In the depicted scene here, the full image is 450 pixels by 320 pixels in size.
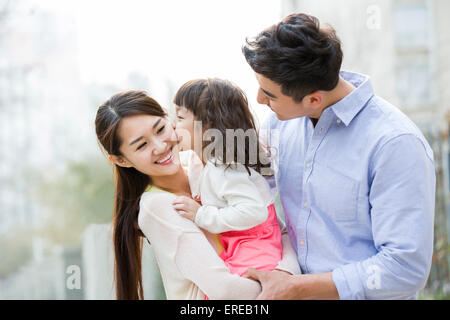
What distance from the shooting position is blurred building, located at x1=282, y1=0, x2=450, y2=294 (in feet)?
12.8

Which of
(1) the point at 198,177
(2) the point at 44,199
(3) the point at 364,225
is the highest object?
(1) the point at 198,177

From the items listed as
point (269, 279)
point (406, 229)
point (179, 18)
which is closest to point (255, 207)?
point (269, 279)

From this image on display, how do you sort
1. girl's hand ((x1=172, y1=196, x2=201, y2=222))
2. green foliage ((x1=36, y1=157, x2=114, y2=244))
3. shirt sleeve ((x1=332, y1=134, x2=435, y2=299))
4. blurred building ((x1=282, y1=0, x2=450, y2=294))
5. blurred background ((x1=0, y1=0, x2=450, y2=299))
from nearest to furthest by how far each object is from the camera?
shirt sleeve ((x1=332, y1=134, x2=435, y2=299)) → girl's hand ((x1=172, y1=196, x2=201, y2=222)) → blurred background ((x1=0, y1=0, x2=450, y2=299)) → green foliage ((x1=36, y1=157, x2=114, y2=244)) → blurred building ((x1=282, y1=0, x2=450, y2=294))

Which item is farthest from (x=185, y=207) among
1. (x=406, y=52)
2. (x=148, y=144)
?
(x=406, y=52)

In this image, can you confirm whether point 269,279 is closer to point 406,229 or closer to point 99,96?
point 406,229

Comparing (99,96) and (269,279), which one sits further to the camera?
(99,96)

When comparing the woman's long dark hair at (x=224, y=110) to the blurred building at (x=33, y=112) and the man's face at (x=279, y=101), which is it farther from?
the blurred building at (x=33, y=112)

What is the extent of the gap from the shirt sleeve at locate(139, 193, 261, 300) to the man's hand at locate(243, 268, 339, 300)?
3 centimetres

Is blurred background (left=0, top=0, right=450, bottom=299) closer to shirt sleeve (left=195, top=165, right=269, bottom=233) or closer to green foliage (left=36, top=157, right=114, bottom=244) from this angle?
green foliage (left=36, top=157, right=114, bottom=244)

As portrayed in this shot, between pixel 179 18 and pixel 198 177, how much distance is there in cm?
194

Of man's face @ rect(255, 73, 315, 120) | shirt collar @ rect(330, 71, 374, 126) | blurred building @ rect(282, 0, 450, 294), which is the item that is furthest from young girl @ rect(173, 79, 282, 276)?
blurred building @ rect(282, 0, 450, 294)

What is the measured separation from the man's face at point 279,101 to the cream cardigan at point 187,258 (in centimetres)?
40

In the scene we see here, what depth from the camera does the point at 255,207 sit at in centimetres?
139

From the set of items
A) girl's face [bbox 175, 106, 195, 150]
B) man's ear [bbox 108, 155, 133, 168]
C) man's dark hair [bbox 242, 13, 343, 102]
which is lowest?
man's ear [bbox 108, 155, 133, 168]
